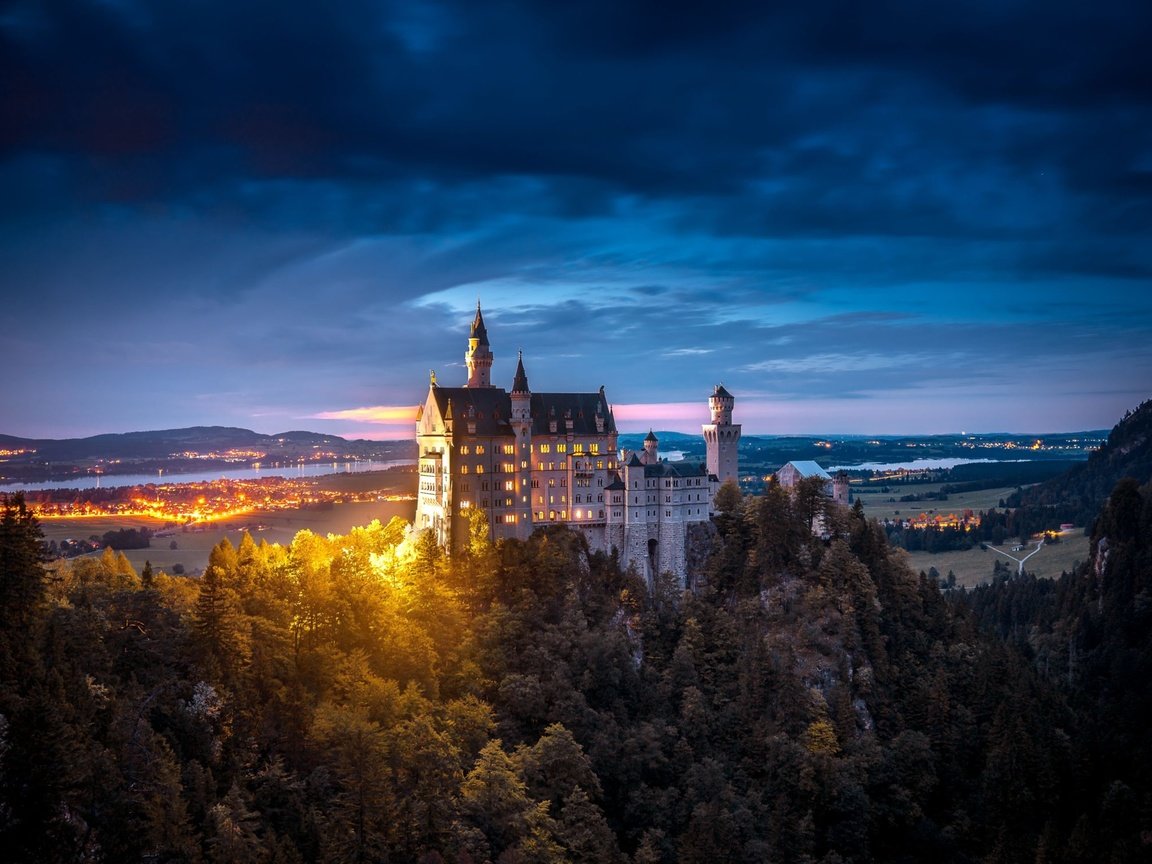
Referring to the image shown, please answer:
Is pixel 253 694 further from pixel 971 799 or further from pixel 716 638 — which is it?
pixel 971 799

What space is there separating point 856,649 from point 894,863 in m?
21.5

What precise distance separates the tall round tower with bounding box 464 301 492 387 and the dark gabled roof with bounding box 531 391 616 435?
6.63 m

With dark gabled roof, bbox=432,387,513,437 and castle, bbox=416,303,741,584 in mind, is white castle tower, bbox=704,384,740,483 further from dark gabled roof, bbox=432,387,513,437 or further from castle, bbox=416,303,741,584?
dark gabled roof, bbox=432,387,513,437

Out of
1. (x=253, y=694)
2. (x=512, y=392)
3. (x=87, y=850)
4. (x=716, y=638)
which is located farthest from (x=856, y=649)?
(x=87, y=850)

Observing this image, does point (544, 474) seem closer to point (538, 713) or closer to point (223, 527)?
point (538, 713)

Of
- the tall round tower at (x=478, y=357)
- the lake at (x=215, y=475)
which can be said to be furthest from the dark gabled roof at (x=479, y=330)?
the lake at (x=215, y=475)

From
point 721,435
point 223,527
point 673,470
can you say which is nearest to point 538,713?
point 673,470

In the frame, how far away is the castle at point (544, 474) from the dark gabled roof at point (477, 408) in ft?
0.41

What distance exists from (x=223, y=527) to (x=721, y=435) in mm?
69002

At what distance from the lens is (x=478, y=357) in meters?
117

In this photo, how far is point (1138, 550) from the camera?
182 m

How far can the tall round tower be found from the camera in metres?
117

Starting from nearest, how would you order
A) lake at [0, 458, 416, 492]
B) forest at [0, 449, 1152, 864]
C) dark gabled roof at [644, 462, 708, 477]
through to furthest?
forest at [0, 449, 1152, 864] < dark gabled roof at [644, 462, 708, 477] < lake at [0, 458, 416, 492]

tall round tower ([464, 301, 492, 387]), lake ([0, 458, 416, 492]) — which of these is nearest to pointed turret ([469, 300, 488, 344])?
tall round tower ([464, 301, 492, 387])
